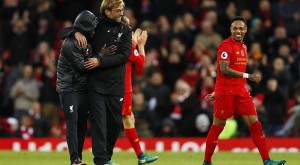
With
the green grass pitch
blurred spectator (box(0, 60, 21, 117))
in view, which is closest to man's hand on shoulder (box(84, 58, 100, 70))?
the green grass pitch

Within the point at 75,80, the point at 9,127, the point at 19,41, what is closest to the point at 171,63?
the point at 19,41

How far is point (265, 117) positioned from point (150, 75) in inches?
123

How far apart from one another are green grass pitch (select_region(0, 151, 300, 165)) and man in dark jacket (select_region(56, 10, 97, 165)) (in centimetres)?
224

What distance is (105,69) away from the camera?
524 inches

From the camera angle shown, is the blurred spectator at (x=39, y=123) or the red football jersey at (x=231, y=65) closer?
the red football jersey at (x=231, y=65)

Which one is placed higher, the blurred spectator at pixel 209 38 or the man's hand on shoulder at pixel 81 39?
the man's hand on shoulder at pixel 81 39

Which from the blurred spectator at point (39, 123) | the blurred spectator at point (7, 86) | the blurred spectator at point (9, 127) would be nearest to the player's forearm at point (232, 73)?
the blurred spectator at point (39, 123)

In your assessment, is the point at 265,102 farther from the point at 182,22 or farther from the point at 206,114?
the point at 182,22

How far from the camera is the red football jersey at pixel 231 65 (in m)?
14.1

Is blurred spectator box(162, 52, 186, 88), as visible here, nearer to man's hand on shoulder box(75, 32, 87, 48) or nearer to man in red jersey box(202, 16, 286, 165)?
man in red jersey box(202, 16, 286, 165)

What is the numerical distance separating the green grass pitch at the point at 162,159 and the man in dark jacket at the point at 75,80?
7.33 feet

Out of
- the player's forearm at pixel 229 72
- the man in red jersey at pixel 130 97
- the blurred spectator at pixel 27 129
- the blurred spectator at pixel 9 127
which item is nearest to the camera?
the player's forearm at pixel 229 72

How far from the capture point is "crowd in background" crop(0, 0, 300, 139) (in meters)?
22.4

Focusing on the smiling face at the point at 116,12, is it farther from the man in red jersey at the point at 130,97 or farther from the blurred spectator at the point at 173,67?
the blurred spectator at the point at 173,67
